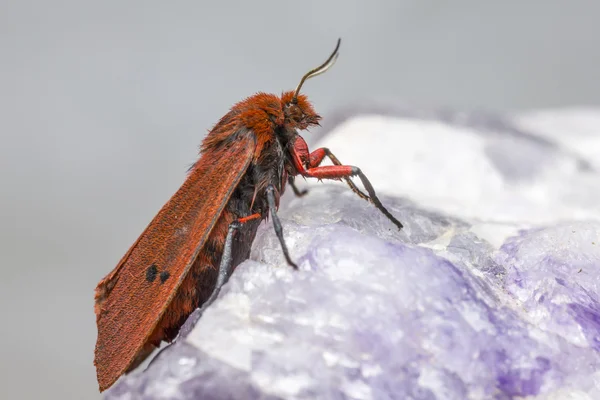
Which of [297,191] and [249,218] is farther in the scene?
[297,191]

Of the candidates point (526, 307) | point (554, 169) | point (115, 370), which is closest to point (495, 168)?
point (554, 169)

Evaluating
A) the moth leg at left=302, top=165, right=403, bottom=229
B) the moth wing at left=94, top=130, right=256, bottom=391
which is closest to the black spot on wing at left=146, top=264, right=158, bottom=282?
the moth wing at left=94, top=130, right=256, bottom=391

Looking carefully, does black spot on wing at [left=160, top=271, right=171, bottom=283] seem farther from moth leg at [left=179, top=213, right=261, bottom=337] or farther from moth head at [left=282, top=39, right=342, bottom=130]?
moth head at [left=282, top=39, right=342, bottom=130]

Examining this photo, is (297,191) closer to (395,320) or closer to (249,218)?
(249,218)

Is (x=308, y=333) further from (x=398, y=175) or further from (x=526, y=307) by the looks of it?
(x=398, y=175)

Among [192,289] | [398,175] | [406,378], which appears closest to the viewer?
[406,378]

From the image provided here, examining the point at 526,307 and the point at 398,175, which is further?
the point at 398,175

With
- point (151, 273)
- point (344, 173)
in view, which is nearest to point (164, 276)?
point (151, 273)
